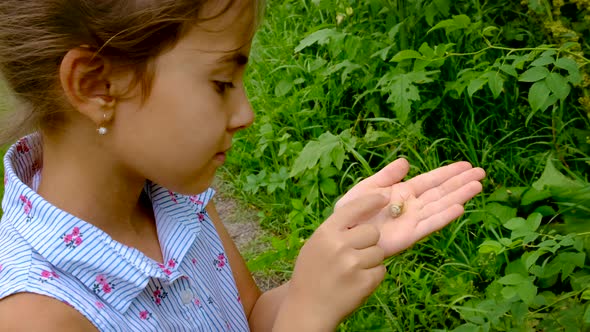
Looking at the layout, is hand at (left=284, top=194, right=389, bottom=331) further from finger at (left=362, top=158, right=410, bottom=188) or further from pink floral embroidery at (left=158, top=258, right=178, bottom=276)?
pink floral embroidery at (left=158, top=258, right=178, bottom=276)

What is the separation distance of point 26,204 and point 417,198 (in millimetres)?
687

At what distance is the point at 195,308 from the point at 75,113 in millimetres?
432

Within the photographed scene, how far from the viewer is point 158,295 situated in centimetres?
151

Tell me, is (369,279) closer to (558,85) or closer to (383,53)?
(558,85)

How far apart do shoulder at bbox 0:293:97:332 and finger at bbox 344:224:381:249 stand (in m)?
0.45

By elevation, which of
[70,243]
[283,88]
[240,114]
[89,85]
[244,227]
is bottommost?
[244,227]

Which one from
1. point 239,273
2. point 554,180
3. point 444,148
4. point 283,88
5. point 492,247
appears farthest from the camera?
point 283,88

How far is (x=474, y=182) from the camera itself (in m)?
1.50

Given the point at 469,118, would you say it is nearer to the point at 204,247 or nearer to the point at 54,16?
the point at 204,247

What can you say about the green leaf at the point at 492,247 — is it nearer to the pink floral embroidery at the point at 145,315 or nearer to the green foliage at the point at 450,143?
the green foliage at the point at 450,143

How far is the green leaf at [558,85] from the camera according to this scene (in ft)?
6.42

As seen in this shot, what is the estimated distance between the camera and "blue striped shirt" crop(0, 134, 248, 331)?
1.35 meters

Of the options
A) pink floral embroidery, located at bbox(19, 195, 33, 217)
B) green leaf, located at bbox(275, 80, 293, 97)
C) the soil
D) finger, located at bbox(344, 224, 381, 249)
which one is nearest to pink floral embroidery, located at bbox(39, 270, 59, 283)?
pink floral embroidery, located at bbox(19, 195, 33, 217)

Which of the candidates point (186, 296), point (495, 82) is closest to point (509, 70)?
point (495, 82)
